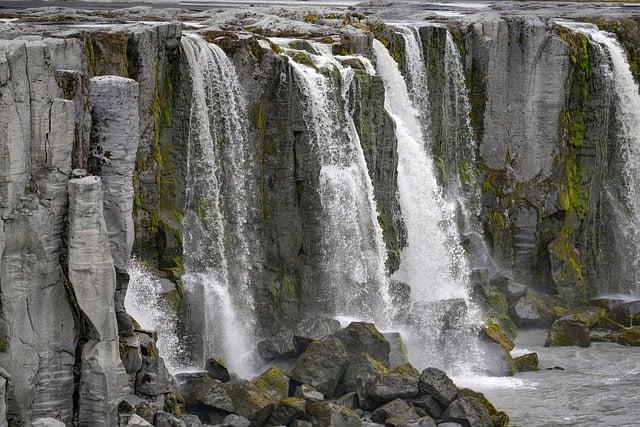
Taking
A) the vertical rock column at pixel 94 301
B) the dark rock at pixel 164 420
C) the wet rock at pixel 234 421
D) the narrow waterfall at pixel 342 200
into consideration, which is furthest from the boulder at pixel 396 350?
the vertical rock column at pixel 94 301

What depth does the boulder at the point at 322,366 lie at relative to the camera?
39906 mm

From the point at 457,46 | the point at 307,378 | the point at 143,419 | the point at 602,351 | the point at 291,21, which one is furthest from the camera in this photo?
the point at 457,46

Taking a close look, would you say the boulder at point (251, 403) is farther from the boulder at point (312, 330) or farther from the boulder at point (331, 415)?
the boulder at point (312, 330)

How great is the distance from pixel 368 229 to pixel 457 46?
12.9m

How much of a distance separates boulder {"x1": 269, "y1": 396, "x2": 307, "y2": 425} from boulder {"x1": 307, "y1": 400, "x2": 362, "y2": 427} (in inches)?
12.8

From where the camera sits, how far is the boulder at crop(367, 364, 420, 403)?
129 feet

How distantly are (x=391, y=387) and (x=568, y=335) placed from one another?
1382cm

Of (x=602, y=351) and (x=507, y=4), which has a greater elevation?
(x=507, y=4)

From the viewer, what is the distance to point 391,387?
39.6 metres

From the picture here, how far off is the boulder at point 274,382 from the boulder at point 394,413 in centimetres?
258

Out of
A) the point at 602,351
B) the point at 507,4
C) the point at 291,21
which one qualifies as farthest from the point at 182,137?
the point at 507,4

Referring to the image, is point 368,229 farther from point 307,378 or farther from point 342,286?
point 307,378

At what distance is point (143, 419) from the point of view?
32250 mm

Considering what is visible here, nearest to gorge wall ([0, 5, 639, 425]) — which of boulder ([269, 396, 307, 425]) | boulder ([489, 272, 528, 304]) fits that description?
boulder ([489, 272, 528, 304])
